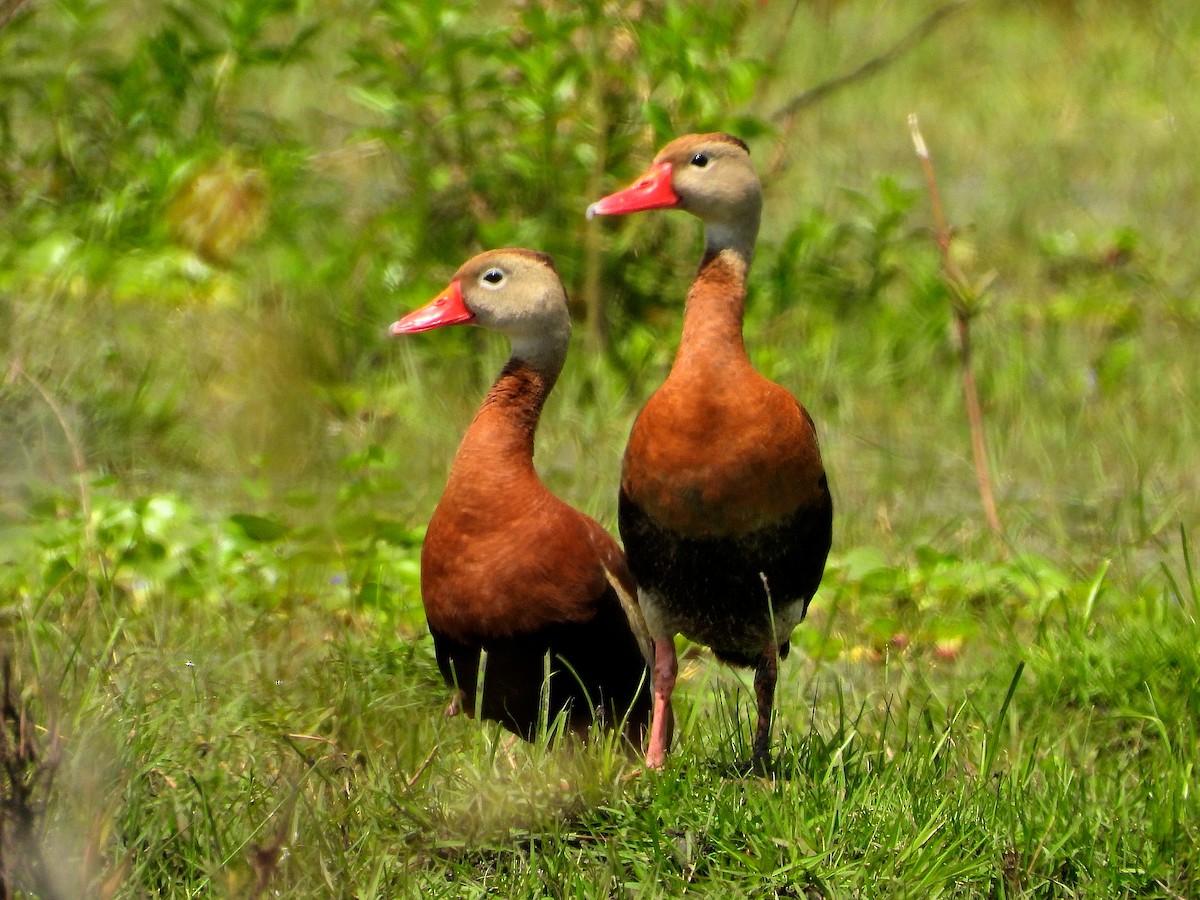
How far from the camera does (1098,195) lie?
27.4 feet

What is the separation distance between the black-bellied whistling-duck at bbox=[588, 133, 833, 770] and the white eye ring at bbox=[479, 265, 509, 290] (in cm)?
47

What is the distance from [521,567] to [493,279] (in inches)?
27.7

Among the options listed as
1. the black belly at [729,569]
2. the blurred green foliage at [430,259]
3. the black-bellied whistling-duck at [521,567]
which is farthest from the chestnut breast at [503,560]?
the blurred green foliage at [430,259]

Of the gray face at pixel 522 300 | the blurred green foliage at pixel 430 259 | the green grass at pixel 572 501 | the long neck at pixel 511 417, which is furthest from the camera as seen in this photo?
the blurred green foliage at pixel 430 259

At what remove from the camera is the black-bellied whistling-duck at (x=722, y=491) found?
10.8ft

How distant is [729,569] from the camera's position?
332cm

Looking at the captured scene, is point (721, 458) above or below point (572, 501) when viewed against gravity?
above

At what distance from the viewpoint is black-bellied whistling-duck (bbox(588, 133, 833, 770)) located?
3.28 meters

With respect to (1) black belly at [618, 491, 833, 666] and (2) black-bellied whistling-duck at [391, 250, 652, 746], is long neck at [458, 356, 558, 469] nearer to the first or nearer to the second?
(2) black-bellied whistling-duck at [391, 250, 652, 746]

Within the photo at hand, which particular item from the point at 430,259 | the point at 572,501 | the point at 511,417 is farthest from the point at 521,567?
the point at 430,259

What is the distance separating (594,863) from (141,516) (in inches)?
81.7

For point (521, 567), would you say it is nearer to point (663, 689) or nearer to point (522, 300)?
point (663, 689)

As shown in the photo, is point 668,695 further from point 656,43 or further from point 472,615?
point 656,43

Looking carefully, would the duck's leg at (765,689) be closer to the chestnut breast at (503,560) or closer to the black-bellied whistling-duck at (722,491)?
the black-bellied whistling-duck at (722,491)
